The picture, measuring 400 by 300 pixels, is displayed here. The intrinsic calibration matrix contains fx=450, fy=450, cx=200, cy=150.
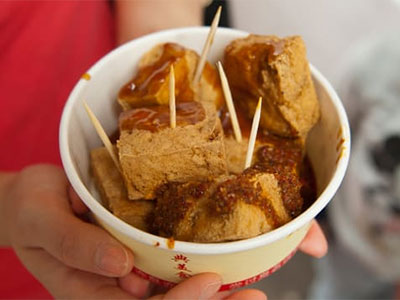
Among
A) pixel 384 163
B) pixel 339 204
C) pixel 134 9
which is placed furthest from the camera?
pixel 339 204

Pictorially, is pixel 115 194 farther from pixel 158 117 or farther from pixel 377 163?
pixel 377 163

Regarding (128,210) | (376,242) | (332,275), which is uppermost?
(128,210)

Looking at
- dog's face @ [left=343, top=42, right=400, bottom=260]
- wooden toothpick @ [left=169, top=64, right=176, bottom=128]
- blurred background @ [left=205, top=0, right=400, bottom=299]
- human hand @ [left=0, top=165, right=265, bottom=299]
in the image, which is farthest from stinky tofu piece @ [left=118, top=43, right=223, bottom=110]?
dog's face @ [left=343, top=42, right=400, bottom=260]

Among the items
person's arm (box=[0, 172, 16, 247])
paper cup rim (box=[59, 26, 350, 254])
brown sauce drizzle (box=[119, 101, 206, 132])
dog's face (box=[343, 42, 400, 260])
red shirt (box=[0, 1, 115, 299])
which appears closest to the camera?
paper cup rim (box=[59, 26, 350, 254])

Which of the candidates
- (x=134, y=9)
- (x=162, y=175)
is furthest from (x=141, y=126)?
(x=134, y=9)

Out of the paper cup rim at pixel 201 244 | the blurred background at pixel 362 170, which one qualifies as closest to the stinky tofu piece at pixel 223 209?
the paper cup rim at pixel 201 244

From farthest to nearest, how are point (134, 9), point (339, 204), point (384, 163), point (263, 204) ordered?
point (339, 204) < point (384, 163) < point (134, 9) < point (263, 204)

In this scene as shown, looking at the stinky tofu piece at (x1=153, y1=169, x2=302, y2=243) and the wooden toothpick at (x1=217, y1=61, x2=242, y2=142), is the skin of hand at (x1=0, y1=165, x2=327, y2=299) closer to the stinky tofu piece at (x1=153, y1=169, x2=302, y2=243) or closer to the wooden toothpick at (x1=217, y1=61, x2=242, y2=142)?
the stinky tofu piece at (x1=153, y1=169, x2=302, y2=243)

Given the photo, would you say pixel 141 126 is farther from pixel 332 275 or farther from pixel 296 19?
pixel 296 19
